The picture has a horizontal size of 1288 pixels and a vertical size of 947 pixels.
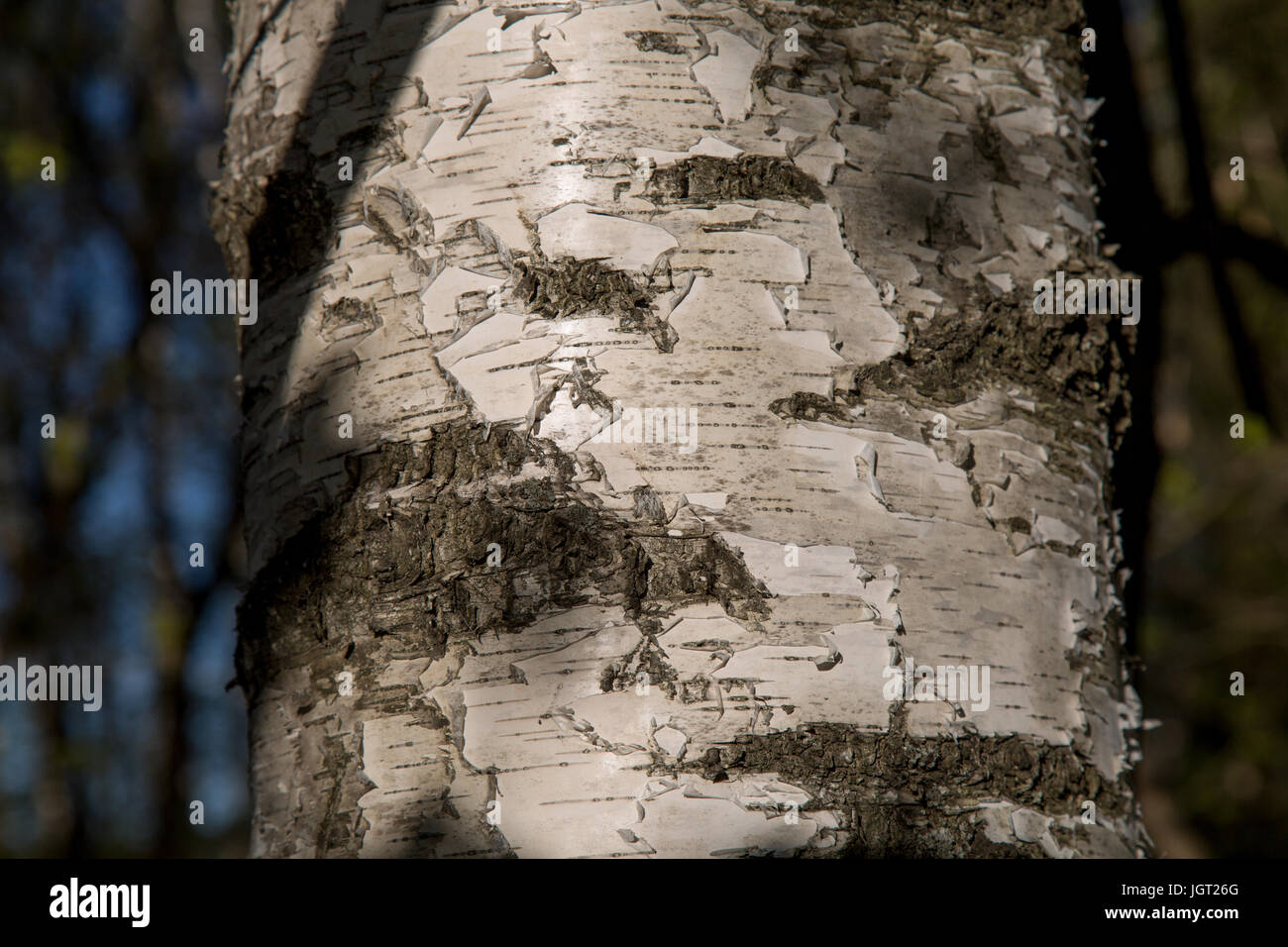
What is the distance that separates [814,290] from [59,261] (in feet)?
25.8

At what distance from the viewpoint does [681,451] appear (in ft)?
3.31

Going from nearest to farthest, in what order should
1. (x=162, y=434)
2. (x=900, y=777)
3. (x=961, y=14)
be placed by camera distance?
1. (x=900, y=777)
2. (x=961, y=14)
3. (x=162, y=434)

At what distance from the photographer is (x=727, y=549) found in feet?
3.29

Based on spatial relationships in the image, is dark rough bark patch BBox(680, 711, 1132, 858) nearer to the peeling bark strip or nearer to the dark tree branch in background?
the peeling bark strip

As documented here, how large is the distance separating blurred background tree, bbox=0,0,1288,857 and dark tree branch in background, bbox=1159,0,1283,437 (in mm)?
3646

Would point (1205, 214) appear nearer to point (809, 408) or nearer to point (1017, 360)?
point (1017, 360)

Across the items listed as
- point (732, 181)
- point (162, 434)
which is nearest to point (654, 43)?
point (732, 181)

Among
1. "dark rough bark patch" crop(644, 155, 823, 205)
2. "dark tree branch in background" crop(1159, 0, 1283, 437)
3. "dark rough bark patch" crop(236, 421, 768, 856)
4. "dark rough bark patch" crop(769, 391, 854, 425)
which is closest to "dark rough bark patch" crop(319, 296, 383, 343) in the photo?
"dark rough bark patch" crop(236, 421, 768, 856)

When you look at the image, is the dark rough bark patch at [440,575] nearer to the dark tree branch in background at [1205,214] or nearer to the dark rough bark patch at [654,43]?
the dark rough bark patch at [654,43]

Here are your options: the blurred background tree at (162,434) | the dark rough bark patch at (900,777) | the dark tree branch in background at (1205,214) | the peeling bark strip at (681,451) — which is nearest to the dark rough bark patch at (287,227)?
the peeling bark strip at (681,451)

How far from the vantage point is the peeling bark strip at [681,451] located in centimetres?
98

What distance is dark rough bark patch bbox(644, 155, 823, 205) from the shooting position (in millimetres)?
1075

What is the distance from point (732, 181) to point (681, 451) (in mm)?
321

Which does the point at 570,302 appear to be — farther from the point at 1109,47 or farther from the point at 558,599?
the point at 1109,47
